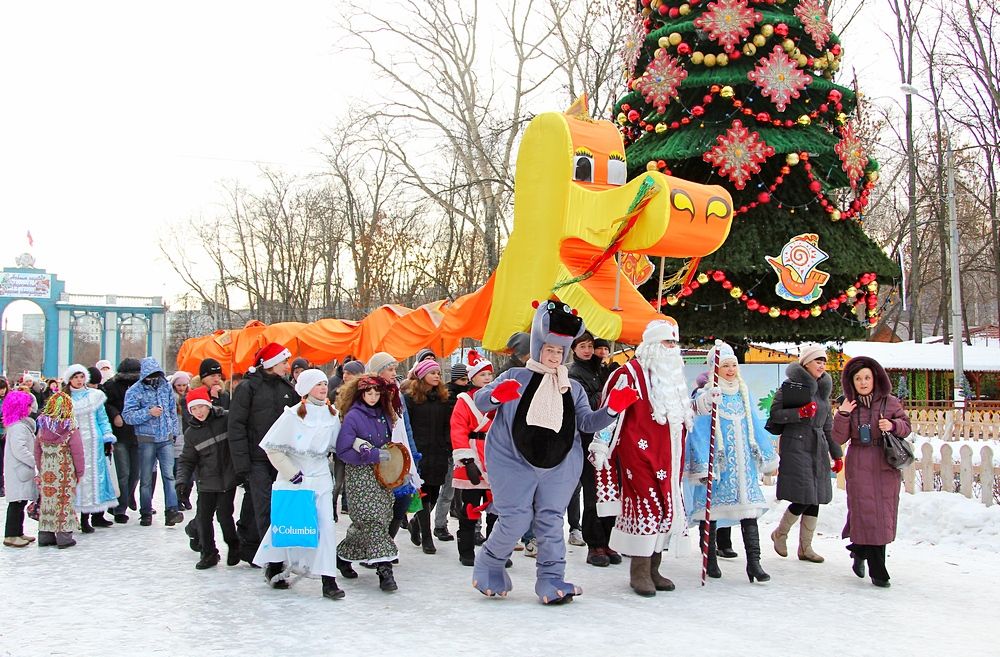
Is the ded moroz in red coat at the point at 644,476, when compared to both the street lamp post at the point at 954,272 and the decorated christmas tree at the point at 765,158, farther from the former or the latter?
the street lamp post at the point at 954,272

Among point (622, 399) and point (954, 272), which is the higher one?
point (954, 272)

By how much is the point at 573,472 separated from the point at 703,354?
7904 millimetres

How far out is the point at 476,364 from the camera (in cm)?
817

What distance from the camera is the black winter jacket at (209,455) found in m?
7.39

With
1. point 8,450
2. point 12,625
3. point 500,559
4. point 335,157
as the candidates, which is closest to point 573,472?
point 500,559

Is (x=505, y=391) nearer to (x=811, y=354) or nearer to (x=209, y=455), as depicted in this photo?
(x=209, y=455)

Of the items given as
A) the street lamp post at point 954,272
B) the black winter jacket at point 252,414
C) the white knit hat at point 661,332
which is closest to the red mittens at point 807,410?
the white knit hat at point 661,332

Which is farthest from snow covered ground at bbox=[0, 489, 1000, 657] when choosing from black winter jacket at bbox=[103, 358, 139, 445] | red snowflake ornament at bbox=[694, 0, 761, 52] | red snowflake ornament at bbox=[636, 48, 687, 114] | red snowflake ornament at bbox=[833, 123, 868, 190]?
red snowflake ornament at bbox=[694, 0, 761, 52]

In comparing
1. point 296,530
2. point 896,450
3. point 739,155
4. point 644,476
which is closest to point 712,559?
point 644,476

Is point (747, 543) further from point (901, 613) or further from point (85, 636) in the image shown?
point (85, 636)

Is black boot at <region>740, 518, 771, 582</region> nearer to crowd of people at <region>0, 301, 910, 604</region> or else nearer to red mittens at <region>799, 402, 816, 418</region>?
crowd of people at <region>0, 301, 910, 604</region>

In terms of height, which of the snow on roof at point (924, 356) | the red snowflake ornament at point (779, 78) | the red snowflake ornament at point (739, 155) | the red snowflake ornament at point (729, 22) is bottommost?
the snow on roof at point (924, 356)

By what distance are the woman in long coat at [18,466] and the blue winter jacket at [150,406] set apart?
1.12m

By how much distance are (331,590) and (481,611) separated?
1137 millimetres
